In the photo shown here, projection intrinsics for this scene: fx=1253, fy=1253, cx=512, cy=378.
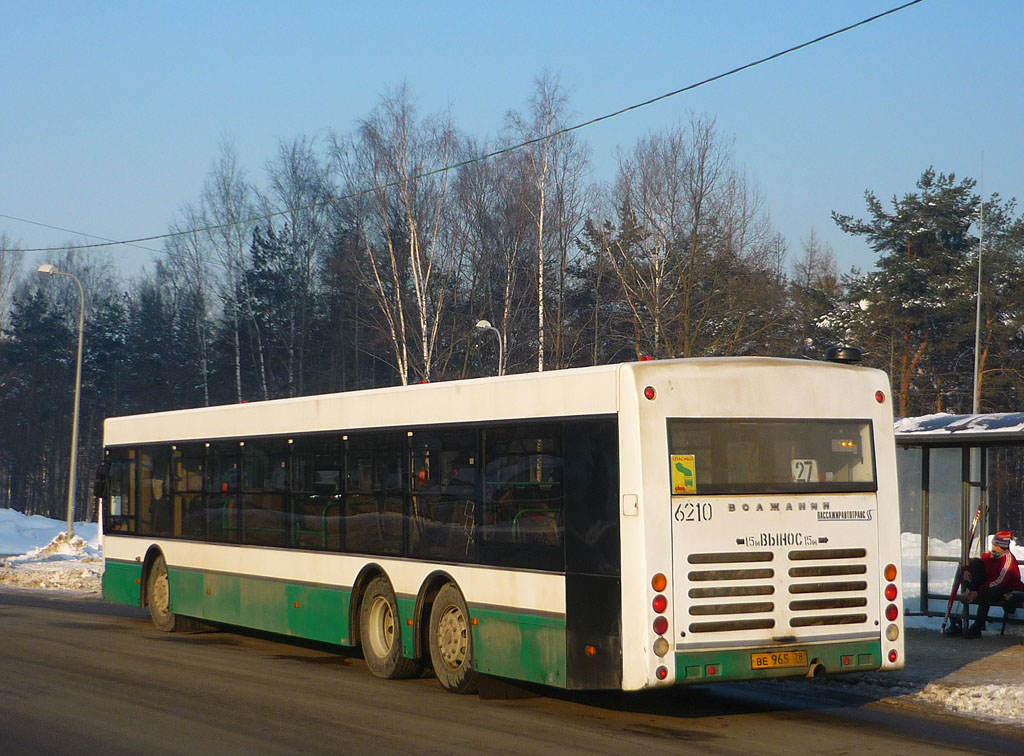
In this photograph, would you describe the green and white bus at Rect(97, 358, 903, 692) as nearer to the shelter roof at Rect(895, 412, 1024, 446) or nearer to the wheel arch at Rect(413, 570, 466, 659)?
the wheel arch at Rect(413, 570, 466, 659)

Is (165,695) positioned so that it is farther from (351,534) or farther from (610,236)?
(610,236)

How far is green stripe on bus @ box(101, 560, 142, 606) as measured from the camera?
17.0 metres

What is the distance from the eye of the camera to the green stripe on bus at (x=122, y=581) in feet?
55.9

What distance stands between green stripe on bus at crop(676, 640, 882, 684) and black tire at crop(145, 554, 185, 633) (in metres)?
9.22

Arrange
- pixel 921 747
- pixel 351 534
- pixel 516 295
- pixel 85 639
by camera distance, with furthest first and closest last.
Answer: pixel 516 295
pixel 85 639
pixel 351 534
pixel 921 747

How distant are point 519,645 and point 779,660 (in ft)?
6.69

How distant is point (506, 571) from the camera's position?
1022 cm

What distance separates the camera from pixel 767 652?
9.27 metres

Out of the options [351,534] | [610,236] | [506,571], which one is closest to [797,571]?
[506,571]

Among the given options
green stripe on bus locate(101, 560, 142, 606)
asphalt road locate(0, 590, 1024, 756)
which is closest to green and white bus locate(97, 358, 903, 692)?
asphalt road locate(0, 590, 1024, 756)

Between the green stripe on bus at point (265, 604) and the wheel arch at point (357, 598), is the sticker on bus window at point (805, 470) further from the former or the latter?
the green stripe on bus at point (265, 604)

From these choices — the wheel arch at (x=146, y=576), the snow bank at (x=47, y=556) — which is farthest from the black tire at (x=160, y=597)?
the snow bank at (x=47, y=556)

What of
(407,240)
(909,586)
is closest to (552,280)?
(407,240)

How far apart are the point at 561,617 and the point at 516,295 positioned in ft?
121
